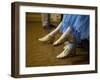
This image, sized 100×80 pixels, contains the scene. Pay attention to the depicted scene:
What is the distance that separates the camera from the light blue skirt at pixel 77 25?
229 cm

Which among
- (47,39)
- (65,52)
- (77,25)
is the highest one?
(77,25)

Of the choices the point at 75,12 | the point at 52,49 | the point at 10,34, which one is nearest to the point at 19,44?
the point at 10,34

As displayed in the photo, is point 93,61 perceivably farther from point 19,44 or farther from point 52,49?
point 19,44

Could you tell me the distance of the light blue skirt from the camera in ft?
7.52

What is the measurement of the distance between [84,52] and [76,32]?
22 cm

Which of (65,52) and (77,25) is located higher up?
(77,25)

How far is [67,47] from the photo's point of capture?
7.59ft

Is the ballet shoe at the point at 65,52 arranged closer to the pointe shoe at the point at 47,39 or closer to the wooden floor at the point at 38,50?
the wooden floor at the point at 38,50

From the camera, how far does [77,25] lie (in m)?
2.36

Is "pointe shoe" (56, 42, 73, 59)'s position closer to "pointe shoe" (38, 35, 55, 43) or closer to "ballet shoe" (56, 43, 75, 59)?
"ballet shoe" (56, 43, 75, 59)

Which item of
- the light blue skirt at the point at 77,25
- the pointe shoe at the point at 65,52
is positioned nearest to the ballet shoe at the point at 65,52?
the pointe shoe at the point at 65,52

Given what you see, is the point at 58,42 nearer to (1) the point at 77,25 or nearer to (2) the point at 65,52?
(2) the point at 65,52

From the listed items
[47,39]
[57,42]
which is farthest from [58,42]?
[47,39]

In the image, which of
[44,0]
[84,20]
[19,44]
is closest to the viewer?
[19,44]
